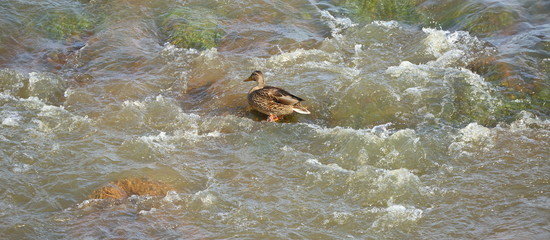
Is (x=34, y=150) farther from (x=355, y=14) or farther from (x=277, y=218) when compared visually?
(x=355, y=14)

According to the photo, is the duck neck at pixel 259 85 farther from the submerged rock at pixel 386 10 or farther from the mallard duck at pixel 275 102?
the submerged rock at pixel 386 10

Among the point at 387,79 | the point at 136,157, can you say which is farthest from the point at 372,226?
the point at 387,79

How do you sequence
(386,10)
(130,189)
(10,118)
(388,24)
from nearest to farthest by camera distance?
(130,189)
(10,118)
(388,24)
(386,10)

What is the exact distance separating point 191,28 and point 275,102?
3.36 m

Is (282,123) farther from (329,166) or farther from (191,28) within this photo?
(191,28)

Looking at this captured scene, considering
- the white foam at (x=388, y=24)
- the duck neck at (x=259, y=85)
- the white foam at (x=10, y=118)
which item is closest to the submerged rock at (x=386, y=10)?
the white foam at (x=388, y=24)

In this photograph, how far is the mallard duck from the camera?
27.2ft

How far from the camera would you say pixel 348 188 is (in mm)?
6707

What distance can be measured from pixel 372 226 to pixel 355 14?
260 inches

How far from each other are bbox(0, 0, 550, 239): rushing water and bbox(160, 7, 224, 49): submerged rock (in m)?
0.15

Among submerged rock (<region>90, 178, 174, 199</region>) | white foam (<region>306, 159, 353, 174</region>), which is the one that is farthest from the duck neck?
submerged rock (<region>90, 178, 174, 199</region>)

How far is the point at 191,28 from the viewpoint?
1108cm

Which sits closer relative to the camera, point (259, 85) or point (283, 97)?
point (283, 97)

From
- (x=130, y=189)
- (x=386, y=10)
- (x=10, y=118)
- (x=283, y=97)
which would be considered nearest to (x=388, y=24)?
(x=386, y=10)
